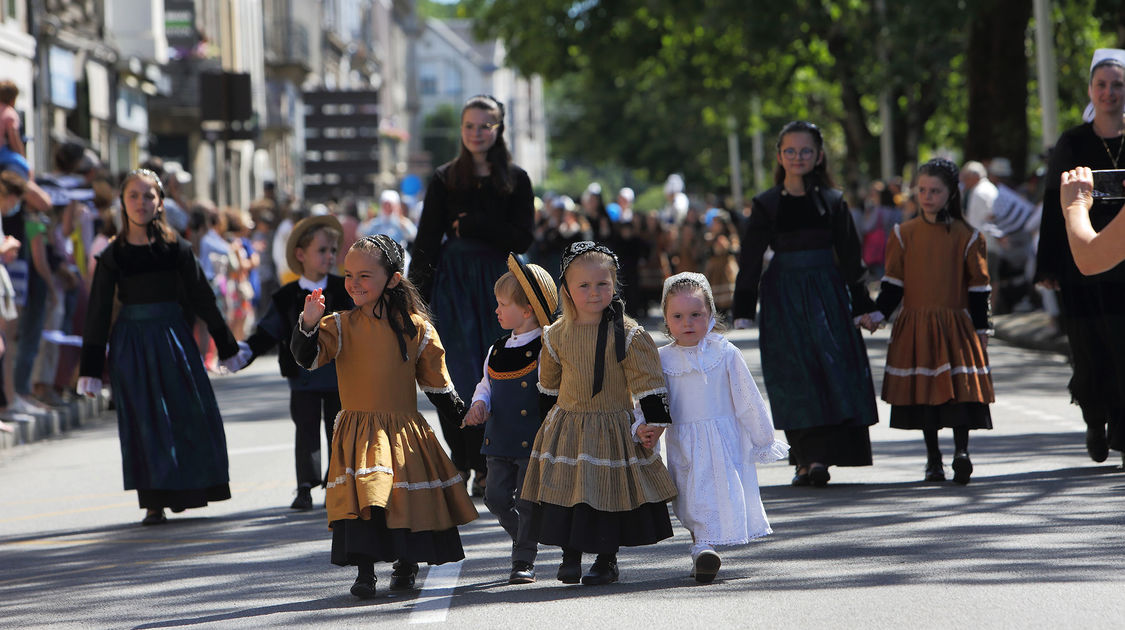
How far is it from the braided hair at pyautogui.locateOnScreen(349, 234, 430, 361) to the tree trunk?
2060cm

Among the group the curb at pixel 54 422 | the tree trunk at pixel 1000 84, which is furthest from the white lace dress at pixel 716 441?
the tree trunk at pixel 1000 84

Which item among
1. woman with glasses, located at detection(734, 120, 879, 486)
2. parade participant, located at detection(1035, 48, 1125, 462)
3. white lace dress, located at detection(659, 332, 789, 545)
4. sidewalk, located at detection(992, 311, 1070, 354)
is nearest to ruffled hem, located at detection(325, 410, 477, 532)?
white lace dress, located at detection(659, 332, 789, 545)

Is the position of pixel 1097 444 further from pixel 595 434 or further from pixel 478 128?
pixel 595 434

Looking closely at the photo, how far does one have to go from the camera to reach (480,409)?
24.0 feet

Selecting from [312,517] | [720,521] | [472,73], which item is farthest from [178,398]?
[472,73]

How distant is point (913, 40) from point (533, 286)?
828 inches

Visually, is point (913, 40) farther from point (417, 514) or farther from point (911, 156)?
point (417, 514)

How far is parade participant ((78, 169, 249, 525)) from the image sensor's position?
31.4 ft

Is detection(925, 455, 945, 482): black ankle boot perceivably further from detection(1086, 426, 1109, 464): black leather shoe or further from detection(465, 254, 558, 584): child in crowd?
detection(465, 254, 558, 584): child in crowd

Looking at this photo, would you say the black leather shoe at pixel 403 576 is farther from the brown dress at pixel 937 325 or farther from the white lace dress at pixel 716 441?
the brown dress at pixel 937 325

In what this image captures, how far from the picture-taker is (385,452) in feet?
22.9

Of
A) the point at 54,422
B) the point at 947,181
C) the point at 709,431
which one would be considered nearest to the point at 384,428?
the point at 709,431

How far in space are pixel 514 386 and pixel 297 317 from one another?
90.1 inches

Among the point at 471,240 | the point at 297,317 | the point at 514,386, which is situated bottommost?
the point at 514,386
